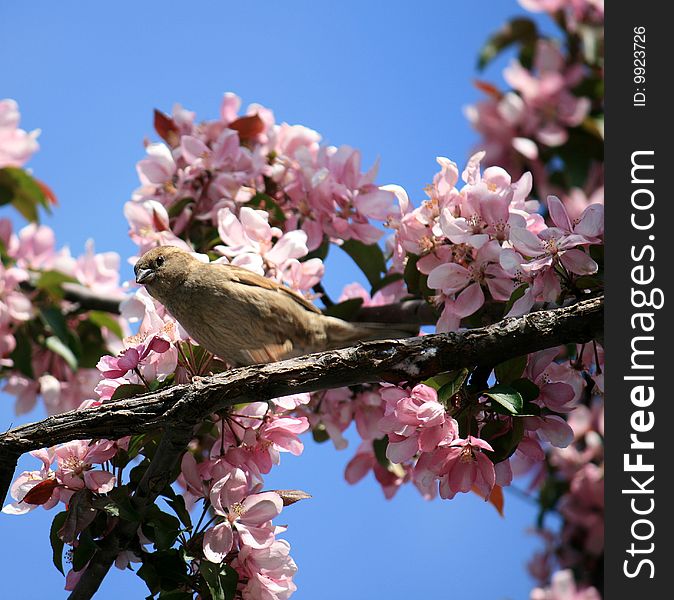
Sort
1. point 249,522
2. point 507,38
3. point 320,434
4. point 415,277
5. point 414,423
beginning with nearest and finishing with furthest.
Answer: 1. point 414,423
2. point 249,522
3. point 415,277
4. point 320,434
5. point 507,38

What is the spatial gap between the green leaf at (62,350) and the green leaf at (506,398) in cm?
204

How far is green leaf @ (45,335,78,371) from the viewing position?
10.8ft

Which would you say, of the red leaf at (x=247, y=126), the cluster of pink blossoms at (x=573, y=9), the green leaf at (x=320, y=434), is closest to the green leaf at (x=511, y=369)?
the green leaf at (x=320, y=434)

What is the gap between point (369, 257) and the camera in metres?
2.73

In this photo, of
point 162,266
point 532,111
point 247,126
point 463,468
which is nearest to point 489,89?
point 532,111

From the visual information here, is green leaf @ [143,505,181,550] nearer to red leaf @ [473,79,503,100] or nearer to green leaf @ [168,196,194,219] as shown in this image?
green leaf @ [168,196,194,219]

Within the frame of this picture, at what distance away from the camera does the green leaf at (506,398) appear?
5.43 feet

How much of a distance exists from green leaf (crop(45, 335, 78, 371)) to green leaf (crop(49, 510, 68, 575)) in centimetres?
155

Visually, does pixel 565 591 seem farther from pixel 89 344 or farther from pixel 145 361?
pixel 145 361

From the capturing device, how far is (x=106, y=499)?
175 centimetres

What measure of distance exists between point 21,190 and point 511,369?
2.33 metres

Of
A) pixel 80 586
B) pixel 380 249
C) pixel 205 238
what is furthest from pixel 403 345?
pixel 205 238

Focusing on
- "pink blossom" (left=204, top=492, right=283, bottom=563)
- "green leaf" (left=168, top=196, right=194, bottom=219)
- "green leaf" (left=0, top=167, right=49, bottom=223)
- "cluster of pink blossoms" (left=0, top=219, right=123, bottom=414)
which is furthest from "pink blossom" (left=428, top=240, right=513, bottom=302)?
"green leaf" (left=0, top=167, right=49, bottom=223)

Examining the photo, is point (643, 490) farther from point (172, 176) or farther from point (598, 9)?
point (598, 9)
